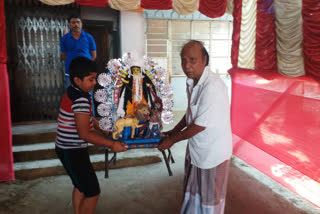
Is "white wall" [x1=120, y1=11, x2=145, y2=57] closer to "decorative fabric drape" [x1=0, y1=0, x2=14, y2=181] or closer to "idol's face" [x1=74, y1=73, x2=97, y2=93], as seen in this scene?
"decorative fabric drape" [x1=0, y1=0, x2=14, y2=181]

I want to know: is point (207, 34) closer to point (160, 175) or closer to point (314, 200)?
point (160, 175)

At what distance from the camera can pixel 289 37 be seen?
12.1ft

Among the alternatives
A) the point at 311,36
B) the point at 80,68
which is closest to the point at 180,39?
the point at 311,36

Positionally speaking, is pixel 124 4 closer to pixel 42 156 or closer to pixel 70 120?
pixel 70 120

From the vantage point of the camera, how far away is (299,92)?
355cm

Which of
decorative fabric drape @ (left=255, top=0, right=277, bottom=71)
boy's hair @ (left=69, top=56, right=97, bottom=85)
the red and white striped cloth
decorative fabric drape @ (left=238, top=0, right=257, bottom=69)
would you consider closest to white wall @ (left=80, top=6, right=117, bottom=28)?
the red and white striped cloth

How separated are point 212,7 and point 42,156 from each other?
13.3 feet

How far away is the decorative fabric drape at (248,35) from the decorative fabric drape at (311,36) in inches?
43.3

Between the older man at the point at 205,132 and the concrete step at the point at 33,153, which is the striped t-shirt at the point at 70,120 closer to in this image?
the older man at the point at 205,132

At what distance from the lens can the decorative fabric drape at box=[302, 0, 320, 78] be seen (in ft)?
10.6

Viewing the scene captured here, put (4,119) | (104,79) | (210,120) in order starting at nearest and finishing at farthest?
(210,120) < (104,79) < (4,119)

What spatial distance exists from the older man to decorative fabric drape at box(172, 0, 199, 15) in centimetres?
281

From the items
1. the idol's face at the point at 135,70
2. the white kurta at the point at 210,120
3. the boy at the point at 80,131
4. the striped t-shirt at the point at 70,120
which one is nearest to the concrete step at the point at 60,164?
the idol's face at the point at 135,70

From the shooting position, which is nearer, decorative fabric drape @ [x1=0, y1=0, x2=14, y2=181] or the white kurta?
the white kurta
